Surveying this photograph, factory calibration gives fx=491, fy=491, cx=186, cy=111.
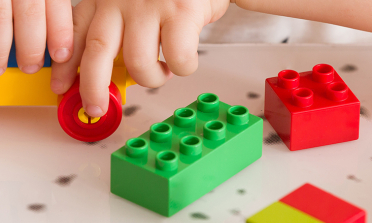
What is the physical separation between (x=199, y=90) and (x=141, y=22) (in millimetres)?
181

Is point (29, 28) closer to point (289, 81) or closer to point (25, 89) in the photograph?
point (25, 89)

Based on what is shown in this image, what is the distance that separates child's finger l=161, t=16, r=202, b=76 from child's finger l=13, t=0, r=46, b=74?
14 centimetres

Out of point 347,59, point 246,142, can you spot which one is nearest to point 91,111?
point 246,142

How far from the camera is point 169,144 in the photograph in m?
0.52

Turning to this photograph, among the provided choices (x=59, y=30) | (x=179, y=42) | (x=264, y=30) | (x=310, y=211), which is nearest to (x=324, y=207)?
(x=310, y=211)

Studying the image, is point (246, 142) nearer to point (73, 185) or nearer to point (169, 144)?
point (169, 144)

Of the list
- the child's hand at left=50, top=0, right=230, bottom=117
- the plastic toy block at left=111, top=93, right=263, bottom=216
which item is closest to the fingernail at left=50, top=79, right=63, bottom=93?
the child's hand at left=50, top=0, right=230, bottom=117

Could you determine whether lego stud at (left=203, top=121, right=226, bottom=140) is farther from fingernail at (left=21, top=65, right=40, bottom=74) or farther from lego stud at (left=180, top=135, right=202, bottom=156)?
fingernail at (left=21, top=65, right=40, bottom=74)

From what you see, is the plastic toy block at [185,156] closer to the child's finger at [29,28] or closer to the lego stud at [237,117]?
the lego stud at [237,117]

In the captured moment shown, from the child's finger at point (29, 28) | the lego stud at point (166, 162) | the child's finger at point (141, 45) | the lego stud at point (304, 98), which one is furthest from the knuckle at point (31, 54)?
the lego stud at point (304, 98)

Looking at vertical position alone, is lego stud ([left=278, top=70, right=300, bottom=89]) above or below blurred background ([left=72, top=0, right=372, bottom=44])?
above

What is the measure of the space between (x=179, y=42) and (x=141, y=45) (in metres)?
0.04

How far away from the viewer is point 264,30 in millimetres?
950

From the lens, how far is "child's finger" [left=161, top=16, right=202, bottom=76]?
562 millimetres
